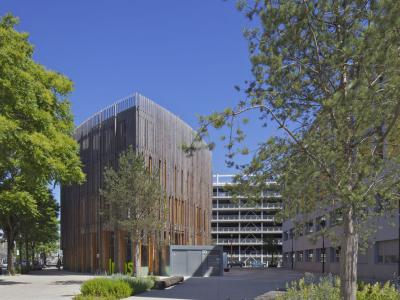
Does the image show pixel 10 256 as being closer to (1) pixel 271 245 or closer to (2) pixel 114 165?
(2) pixel 114 165

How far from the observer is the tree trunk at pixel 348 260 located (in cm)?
1031

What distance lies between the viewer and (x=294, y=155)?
33.6 feet

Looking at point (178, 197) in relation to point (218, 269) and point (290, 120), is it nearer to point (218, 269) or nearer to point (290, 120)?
point (218, 269)

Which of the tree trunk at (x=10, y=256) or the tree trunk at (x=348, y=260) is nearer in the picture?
the tree trunk at (x=348, y=260)

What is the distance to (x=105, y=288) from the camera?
2133cm

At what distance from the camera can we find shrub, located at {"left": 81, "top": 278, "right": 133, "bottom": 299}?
21.0 meters

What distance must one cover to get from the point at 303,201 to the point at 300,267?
240 ft

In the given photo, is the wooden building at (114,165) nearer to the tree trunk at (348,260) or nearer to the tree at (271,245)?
the tree trunk at (348,260)

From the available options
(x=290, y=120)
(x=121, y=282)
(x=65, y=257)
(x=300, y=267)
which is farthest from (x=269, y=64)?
(x=300, y=267)

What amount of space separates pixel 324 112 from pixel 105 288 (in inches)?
559

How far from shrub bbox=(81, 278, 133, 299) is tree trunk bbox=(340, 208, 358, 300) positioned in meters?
11.9

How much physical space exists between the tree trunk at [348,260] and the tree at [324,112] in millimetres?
17

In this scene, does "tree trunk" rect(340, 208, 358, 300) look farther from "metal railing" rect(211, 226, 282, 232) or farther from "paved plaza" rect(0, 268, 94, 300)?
"metal railing" rect(211, 226, 282, 232)

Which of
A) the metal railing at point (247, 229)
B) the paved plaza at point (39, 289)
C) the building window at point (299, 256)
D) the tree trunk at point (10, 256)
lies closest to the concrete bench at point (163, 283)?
the paved plaza at point (39, 289)
